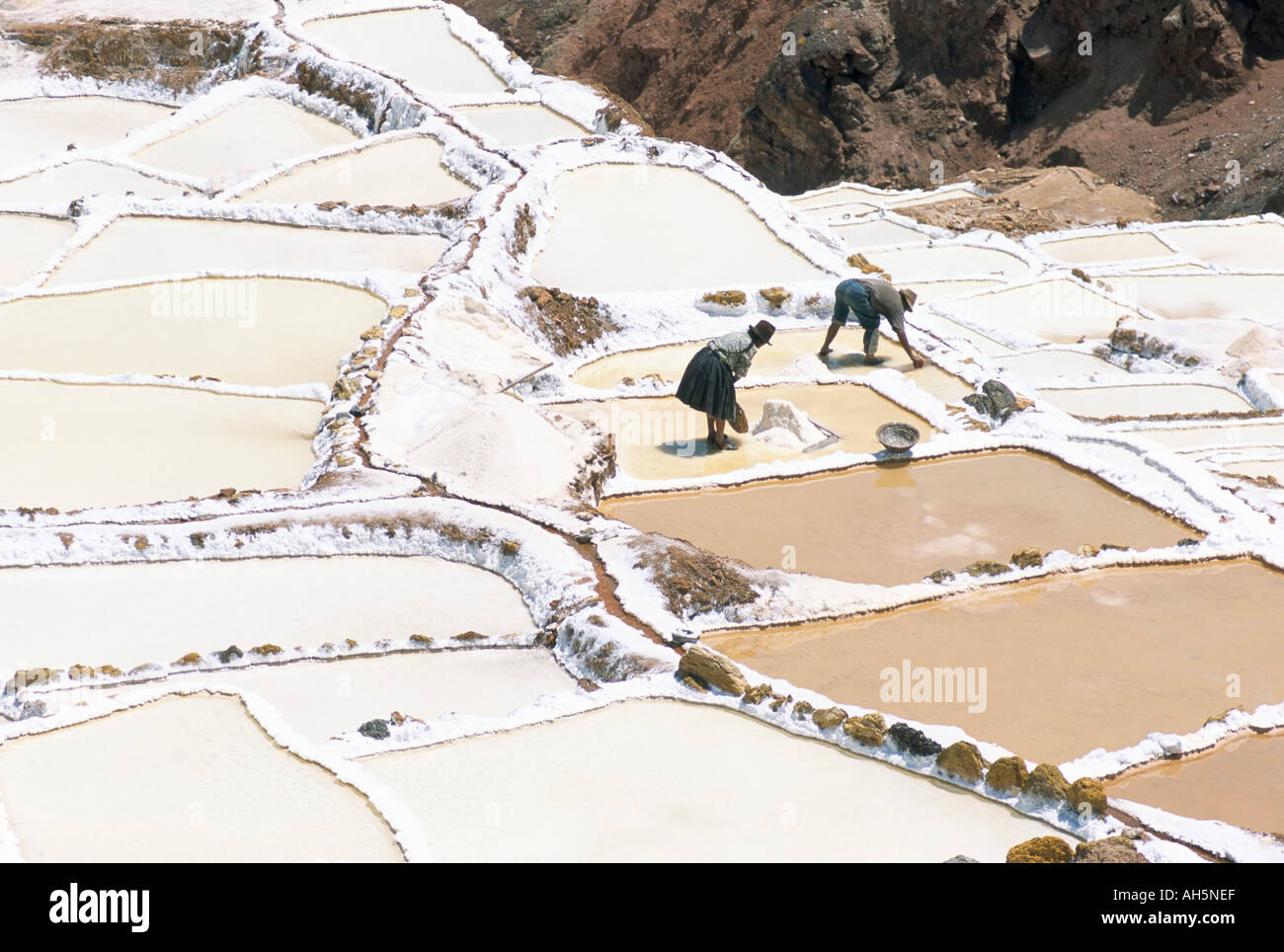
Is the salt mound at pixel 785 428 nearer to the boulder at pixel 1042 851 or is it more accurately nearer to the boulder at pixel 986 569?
the boulder at pixel 986 569

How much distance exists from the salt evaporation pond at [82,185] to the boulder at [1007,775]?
44.7ft

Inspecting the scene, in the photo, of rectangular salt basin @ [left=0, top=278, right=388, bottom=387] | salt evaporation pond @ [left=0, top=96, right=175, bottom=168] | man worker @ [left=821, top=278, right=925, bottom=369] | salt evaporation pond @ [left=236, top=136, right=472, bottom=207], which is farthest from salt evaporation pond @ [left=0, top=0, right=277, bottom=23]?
man worker @ [left=821, top=278, right=925, bottom=369]

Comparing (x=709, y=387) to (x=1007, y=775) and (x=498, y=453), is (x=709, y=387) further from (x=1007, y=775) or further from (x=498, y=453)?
(x=1007, y=775)

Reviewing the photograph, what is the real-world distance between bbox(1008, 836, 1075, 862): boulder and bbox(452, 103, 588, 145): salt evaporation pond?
13.7 metres

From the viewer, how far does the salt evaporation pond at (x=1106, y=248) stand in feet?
65.1

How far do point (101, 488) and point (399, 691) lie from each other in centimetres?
356

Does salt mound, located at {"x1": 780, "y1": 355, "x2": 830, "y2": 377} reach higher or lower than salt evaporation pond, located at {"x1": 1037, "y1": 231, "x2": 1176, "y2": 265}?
higher

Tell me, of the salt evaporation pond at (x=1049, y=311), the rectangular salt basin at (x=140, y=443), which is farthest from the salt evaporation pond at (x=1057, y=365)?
the rectangular salt basin at (x=140, y=443)

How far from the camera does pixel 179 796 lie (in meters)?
6.13

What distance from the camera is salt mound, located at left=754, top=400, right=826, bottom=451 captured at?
11328mm

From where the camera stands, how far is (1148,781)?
6.86 m

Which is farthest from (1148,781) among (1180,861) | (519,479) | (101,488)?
(101,488)

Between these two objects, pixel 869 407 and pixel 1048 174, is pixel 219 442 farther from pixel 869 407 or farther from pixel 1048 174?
pixel 1048 174

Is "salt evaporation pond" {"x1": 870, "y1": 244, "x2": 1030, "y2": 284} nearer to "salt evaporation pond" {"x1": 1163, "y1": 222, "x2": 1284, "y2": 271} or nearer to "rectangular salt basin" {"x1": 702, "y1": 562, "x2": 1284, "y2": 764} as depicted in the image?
"salt evaporation pond" {"x1": 1163, "y1": 222, "x2": 1284, "y2": 271}
